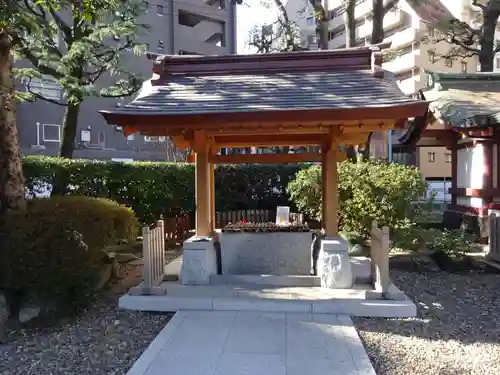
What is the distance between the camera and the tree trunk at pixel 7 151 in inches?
238

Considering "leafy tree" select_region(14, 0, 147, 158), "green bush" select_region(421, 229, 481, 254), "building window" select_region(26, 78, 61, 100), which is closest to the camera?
"green bush" select_region(421, 229, 481, 254)

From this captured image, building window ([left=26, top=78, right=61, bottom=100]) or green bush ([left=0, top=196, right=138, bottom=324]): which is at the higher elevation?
building window ([left=26, top=78, right=61, bottom=100])

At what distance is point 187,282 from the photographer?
689cm

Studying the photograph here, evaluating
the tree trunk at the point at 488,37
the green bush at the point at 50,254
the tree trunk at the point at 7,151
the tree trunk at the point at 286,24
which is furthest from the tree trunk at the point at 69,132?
the tree trunk at the point at 488,37

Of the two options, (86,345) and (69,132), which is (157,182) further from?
(86,345)

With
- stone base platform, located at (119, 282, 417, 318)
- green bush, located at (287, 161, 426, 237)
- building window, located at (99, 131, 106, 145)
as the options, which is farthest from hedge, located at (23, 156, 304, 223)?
building window, located at (99, 131, 106, 145)

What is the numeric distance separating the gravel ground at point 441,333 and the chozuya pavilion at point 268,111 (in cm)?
124

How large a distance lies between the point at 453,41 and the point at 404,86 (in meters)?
21.4

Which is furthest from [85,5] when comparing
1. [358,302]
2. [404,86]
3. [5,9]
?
[404,86]

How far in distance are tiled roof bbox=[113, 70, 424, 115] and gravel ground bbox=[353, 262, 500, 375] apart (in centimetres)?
275

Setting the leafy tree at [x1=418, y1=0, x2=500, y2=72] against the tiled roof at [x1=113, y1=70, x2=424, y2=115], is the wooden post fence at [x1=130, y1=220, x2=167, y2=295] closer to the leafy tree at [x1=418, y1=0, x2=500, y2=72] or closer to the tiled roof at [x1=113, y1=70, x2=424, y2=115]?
the tiled roof at [x1=113, y1=70, x2=424, y2=115]

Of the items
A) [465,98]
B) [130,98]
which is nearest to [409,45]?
[130,98]

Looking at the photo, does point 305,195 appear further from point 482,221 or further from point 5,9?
point 5,9

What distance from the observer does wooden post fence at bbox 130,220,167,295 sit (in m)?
6.29
